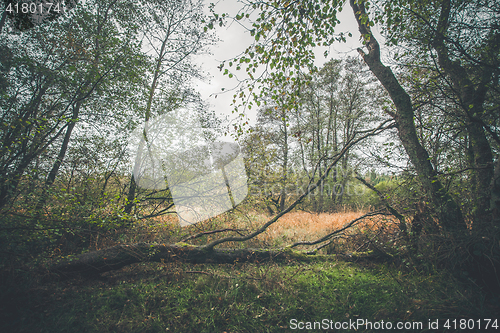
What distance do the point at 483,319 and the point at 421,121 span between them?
4127mm

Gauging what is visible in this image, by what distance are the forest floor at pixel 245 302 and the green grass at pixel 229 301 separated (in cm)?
1

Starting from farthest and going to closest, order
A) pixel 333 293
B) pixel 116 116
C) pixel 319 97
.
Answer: pixel 319 97, pixel 116 116, pixel 333 293

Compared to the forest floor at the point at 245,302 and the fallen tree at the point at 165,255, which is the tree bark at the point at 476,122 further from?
the forest floor at the point at 245,302

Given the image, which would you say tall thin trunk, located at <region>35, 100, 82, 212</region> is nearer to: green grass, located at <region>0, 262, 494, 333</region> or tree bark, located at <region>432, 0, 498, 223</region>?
green grass, located at <region>0, 262, 494, 333</region>

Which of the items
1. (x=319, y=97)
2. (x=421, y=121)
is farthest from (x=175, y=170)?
(x=319, y=97)

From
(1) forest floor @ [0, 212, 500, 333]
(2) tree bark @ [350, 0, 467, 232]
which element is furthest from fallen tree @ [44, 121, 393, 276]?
(2) tree bark @ [350, 0, 467, 232]

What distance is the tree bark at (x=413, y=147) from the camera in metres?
3.46

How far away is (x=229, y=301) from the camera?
11.4ft

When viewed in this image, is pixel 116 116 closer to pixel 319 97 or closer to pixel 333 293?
pixel 333 293

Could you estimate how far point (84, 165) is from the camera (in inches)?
225

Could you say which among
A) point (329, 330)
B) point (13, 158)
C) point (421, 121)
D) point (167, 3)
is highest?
point (167, 3)

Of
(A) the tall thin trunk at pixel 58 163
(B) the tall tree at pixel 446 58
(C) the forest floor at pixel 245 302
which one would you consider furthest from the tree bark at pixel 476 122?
(A) the tall thin trunk at pixel 58 163

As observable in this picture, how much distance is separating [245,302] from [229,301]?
282 millimetres

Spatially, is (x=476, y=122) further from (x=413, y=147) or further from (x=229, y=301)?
(x=229, y=301)
